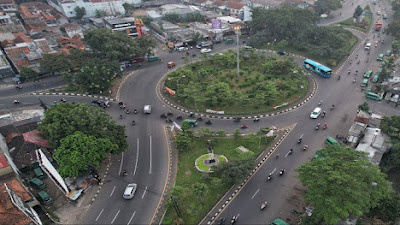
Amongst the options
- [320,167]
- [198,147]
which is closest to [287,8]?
[198,147]

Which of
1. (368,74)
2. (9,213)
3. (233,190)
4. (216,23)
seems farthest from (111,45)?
(368,74)

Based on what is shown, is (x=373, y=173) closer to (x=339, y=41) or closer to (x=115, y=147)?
(x=115, y=147)

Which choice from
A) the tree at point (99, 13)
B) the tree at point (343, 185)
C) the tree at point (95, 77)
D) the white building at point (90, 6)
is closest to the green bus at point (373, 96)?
the tree at point (343, 185)

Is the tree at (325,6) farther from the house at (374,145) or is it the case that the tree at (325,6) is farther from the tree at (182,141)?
the tree at (182,141)

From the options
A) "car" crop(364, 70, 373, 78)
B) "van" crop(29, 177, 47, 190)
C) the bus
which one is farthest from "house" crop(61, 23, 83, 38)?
"car" crop(364, 70, 373, 78)

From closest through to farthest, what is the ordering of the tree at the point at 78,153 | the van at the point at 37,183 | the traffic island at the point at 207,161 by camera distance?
the tree at the point at 78,153 < the van at the point at 37,183 < the traffic island at the point at 207,161

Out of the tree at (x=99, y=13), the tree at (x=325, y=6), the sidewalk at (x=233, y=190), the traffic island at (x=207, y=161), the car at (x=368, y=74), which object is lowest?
the sidewalk at (x=233, y=190)
